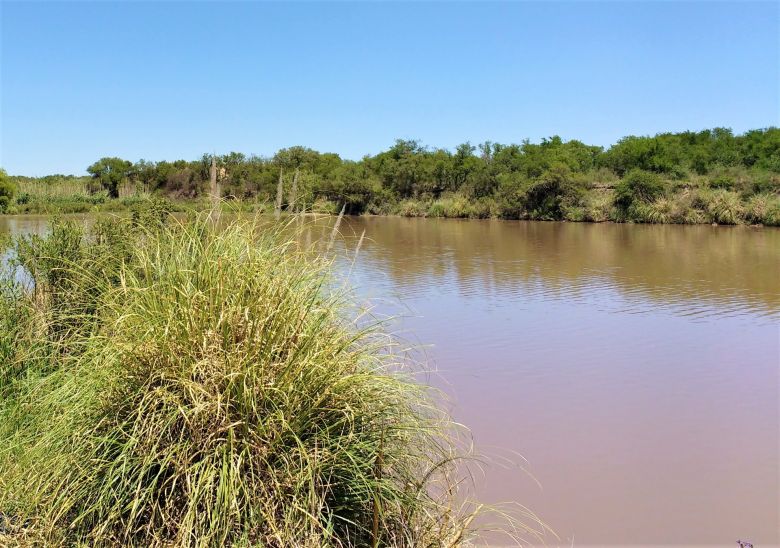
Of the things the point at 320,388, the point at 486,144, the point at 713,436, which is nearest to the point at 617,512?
A: the point at 713,436

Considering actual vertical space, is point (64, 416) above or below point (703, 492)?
above

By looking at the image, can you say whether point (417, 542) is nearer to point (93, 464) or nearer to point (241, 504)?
point (241, 504)

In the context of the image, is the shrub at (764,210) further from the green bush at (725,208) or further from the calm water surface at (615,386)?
the calm water surface at (615,386)

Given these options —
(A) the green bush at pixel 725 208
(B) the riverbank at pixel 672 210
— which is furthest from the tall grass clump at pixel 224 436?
(A) the green bush at pixel 725 208

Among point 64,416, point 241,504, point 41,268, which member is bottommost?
point 241,504

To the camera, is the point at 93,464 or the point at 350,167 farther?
the point at 350,167

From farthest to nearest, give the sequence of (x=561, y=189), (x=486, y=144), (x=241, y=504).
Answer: (x=486, y=144) < (x=561, y=189) < (x=241, y=504)

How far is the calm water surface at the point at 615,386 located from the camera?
4730 mm

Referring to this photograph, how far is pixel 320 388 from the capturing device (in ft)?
8.24

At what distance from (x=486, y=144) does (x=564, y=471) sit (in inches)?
1963

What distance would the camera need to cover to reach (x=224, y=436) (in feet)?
7.89

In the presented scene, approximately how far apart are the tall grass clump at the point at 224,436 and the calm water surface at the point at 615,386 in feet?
3.85

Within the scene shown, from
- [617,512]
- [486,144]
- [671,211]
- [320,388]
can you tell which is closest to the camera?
[320,388]

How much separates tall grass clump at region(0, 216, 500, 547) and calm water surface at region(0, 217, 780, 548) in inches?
46.2
